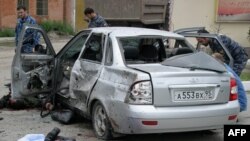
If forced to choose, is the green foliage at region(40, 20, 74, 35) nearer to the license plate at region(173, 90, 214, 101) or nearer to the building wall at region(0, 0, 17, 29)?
the building wall at region(0, 0, 17, 29)

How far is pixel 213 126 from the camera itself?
585 cm

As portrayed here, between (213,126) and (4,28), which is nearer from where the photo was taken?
(213,126)

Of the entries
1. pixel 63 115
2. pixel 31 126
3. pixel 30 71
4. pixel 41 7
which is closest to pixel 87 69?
pixel 63 115

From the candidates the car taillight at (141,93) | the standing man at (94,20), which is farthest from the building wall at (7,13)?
the car taillight at (141,93)

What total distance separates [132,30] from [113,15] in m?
7.66

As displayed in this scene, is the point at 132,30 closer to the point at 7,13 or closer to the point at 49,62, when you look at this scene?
the point at 49,62

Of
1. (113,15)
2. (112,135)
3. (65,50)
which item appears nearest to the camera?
(112,135)

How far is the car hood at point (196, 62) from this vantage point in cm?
606

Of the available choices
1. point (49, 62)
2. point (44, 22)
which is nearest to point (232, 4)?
point (49, 62)

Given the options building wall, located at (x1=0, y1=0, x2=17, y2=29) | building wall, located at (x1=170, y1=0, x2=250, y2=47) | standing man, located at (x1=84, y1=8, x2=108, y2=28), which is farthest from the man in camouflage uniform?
building wall, located at (x1=0, y1=0, x2=17, y2=29)

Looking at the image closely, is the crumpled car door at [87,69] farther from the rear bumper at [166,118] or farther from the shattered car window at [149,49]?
the rear bumper at [166,118]

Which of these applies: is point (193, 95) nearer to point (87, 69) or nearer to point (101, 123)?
point (101, 123)

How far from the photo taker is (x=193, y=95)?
5777mm

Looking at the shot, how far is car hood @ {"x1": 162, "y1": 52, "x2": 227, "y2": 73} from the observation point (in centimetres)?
606
